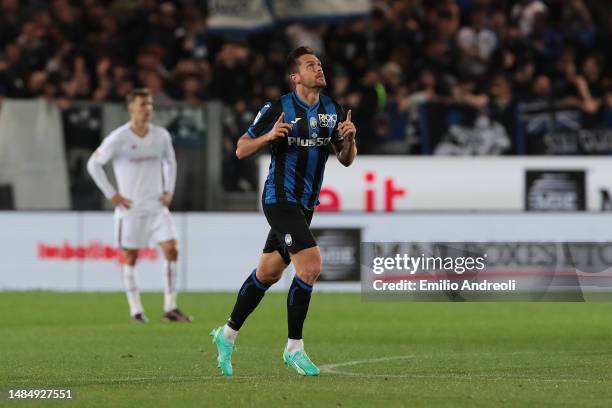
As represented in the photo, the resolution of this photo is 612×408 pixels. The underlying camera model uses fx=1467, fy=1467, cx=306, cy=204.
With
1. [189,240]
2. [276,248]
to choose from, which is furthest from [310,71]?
[189,240]

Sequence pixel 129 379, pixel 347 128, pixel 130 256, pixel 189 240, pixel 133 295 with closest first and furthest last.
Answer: pixel 129 379 < pixel 347 128 < pixel 133 295 < pixel 130 256 < pixel 189 240

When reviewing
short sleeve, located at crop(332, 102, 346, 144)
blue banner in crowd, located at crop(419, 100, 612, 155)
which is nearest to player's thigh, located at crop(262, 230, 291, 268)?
short sleeve, located at crop(332, 102, 346, 144)

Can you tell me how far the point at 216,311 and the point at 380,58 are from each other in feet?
24.5

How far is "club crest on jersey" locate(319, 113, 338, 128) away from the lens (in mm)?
10773

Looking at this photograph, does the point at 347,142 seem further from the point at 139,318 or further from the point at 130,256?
the point at 130,256

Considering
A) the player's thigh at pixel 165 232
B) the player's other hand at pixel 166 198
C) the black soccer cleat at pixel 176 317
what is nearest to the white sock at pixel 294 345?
the black soccer cleat at pixel 176 317

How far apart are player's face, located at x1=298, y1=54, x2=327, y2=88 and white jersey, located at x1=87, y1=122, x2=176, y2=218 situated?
22.3 ft

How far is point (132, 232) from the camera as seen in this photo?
17.3 metres

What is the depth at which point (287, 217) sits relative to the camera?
420 inches

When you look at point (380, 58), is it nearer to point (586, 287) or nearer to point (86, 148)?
point (86, 148)

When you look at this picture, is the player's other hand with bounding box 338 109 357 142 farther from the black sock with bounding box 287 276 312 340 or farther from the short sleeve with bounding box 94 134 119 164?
the short sleeve with bounding box 94 134 119 164

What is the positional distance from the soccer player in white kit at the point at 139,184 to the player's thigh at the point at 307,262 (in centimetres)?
661

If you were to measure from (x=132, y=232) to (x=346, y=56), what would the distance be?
771 cm

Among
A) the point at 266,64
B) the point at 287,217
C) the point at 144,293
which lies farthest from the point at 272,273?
the point at 266,64
